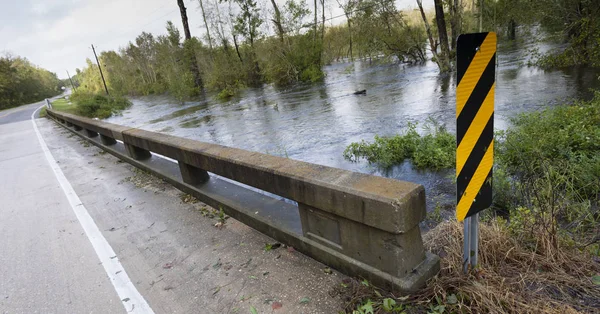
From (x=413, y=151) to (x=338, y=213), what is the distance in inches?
191

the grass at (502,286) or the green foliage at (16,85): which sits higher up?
the green foliage at (16,85)

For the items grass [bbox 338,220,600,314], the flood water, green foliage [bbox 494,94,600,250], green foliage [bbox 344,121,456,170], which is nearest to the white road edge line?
grass [bbox 338,220,600,314]

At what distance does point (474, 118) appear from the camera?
6.56 ft

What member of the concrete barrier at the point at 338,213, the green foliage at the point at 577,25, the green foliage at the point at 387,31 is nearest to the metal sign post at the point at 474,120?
the concrete barrier at the point at 338,213

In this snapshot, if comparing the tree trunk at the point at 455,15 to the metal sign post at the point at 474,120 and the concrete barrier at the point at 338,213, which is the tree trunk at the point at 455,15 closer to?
the concrete barrier at the point at 338,213

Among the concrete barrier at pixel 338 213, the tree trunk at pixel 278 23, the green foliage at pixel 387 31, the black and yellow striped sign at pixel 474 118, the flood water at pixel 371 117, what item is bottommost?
the flood water at pixel 371 117

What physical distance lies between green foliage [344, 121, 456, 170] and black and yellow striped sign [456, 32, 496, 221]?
419cm

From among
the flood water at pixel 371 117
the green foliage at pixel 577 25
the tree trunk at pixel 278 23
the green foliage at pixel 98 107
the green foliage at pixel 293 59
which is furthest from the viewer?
the tree trunk at pixel 278 23

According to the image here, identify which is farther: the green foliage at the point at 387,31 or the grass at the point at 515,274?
the green foliage at the point at 387,31

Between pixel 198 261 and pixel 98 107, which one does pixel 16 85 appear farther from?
pixel 198 261

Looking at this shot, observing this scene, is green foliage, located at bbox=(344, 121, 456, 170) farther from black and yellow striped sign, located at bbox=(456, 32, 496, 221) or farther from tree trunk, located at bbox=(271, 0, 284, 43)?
tree trunk, located at bbox=(271, 0, 284, 43)

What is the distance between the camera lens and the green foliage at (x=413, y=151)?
20.6ft

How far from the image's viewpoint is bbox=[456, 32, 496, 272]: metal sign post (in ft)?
6.18

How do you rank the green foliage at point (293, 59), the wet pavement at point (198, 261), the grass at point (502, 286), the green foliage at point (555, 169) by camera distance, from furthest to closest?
the green foliage at point (293, 59)
the green foliage at point (555, 169)
the wet pavement at point (198, 261)
the grass at point (502, 286)
